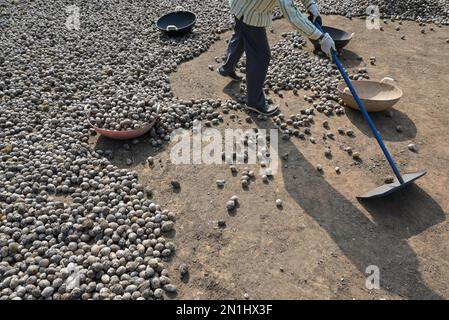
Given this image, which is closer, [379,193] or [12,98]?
[379,193]

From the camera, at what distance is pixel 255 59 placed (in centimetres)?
438

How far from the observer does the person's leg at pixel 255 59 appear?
421cm

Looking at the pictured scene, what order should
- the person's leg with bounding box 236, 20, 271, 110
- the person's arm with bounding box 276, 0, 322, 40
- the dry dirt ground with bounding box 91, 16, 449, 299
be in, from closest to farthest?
the dry dirt ground with bounding box 91, 16, 449, 299
the person's arm with bounding box 276, 0, 322, 40
the person's leg with bounding box 236, 20, 271, 110

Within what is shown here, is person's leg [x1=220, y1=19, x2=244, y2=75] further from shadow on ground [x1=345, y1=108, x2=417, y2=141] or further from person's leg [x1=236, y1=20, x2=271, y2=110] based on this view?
shadow on ground [x1=345, y1=108, x2=417, y2=141]

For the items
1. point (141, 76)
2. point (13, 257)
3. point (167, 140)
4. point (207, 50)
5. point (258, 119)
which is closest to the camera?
point (13, 257)

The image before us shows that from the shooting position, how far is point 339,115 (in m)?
4.70

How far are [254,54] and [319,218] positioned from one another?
2.02 metres

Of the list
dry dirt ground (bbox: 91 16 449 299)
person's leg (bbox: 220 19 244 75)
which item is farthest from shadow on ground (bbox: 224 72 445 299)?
person's leg (bbox: 220 19 244 75)

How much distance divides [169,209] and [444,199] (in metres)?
2.56

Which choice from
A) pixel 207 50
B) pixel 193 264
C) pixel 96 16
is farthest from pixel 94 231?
pixel 96 16

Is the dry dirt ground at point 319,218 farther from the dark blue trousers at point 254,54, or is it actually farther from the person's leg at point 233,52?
the person's leg at point 233,52

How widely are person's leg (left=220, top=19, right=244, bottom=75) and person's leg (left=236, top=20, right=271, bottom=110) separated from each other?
1.22 feet

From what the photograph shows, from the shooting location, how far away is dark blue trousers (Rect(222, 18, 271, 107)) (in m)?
4.22

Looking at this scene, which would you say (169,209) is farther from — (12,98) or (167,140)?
(12,98)
